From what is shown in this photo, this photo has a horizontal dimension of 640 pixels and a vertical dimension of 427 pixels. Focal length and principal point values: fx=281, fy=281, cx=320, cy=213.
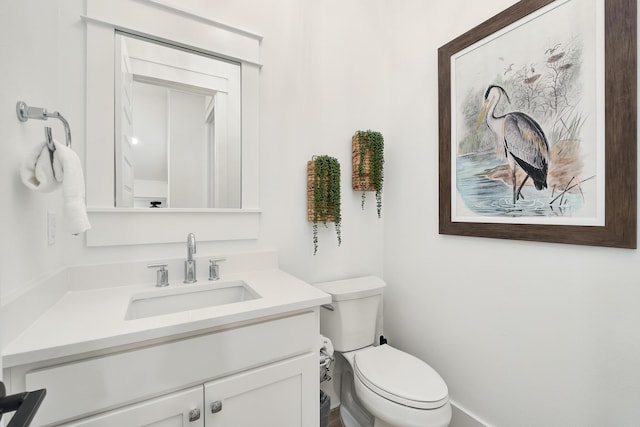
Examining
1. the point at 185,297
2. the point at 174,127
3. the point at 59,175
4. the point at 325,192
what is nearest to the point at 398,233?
the point at 325,192

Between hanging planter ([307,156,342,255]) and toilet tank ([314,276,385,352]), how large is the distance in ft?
0.96

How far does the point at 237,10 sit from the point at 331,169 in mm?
935

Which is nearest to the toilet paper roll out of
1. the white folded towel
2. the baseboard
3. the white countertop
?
the white countertop

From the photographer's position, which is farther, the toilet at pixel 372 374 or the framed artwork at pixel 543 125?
the toilet at pixel 372 374

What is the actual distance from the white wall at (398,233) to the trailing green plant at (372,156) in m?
0.11

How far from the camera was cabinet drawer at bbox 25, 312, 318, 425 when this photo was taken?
68cm

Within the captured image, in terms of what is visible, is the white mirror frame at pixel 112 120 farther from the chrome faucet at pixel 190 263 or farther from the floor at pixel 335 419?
the floor at pixel 335 419

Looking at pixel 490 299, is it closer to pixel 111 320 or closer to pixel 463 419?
pixel 463 419

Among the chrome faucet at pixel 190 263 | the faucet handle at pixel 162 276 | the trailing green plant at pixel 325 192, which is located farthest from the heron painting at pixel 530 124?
the faucet handle at pixel 162 276

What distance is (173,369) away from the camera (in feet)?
2.67

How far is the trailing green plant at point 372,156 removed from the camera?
66.6 inches

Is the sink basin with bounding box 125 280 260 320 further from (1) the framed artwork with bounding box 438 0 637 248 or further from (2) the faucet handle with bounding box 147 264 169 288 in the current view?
(1) the framed artwork with bounding box 438 0 637 248


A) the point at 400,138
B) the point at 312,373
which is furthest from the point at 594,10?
the point at 312,373

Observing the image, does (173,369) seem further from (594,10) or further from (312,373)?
(594,10)
